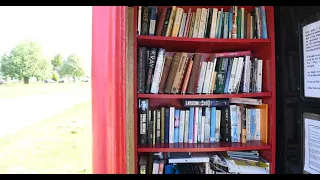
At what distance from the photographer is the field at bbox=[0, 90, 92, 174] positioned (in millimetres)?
975

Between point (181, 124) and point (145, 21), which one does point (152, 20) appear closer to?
point (145, 21)

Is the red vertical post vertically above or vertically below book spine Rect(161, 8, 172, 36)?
below

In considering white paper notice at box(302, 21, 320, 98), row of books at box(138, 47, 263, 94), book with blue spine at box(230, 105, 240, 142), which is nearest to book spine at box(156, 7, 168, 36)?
row of books at box(138, 47, 263, 94)

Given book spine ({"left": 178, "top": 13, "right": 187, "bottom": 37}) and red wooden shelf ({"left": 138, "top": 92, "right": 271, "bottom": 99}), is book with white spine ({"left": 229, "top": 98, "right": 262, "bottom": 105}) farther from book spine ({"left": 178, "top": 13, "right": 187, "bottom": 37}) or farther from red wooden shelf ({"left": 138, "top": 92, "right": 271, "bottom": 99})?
book spine ({"left": 178, "top": 13, "right": 187, "bottom": 37})

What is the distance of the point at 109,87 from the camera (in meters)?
0.87

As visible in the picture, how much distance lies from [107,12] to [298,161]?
1.23 m

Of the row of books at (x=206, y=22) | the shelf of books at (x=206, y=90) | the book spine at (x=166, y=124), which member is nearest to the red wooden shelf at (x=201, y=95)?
the shelf of books at (x=206, y=90)

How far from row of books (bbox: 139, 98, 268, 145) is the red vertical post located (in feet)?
1.18

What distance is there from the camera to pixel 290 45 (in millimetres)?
1147

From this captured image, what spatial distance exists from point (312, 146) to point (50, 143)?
129 centimetres

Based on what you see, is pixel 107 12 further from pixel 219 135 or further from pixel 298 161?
pixel 298 161

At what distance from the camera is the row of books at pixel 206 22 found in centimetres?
119

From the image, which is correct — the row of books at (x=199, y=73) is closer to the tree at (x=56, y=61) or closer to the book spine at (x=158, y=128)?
the book spine at (x=158, y=128)
